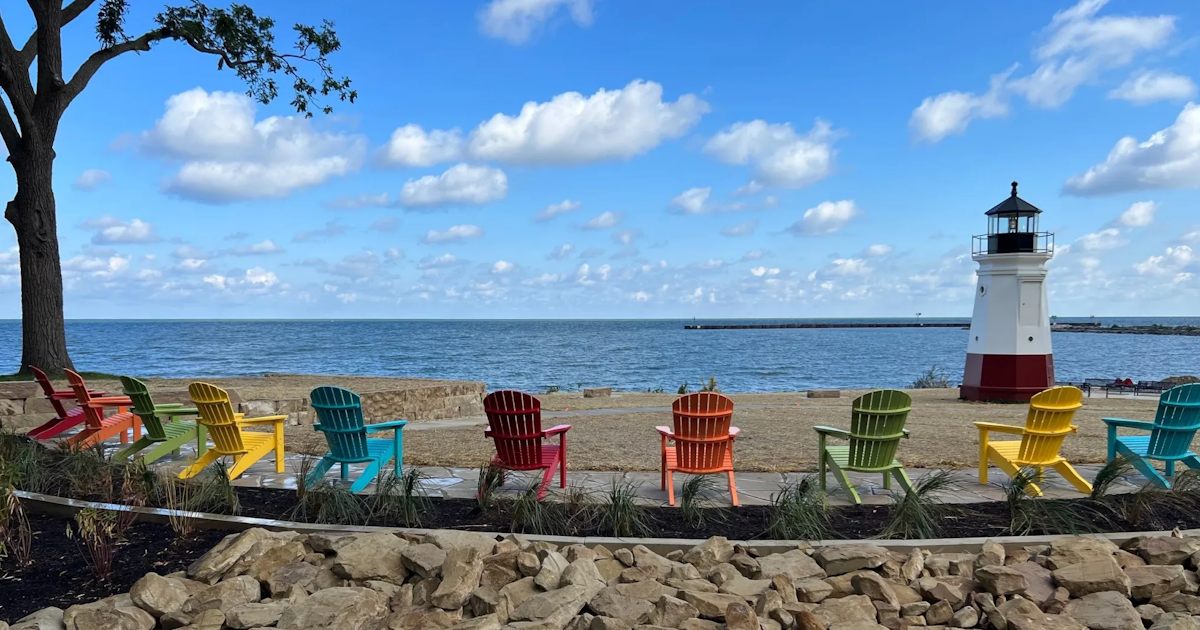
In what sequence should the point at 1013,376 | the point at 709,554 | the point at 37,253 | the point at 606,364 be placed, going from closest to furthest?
the point at 709,554
the point at 37,253
the point at 1013,376
the point at 606,364

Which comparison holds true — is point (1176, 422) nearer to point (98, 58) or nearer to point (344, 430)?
point (344, 430)

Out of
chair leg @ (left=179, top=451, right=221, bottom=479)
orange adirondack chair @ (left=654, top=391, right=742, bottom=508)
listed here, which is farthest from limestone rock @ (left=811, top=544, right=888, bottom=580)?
chair leg @ (left=179, top=451, right=221, bottom=479)

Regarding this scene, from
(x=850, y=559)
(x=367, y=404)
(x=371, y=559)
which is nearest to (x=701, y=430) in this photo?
(x=850, y=559)

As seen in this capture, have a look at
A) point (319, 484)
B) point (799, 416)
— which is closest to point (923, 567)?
point (319, 484)

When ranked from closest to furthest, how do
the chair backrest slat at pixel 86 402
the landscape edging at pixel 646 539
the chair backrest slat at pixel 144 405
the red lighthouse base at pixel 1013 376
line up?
1. the landscape edging at pixel 646 539
2. the chair backrest slat at pixel 144 405
3. the chair backrest slat at pixel 86 402
4. the red lighthouse base at pixel 1013 376

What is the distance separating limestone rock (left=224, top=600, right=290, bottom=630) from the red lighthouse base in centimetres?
1709

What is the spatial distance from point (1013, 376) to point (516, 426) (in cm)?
1525

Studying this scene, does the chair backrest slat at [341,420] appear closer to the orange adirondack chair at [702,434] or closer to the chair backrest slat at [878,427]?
the orange adirondack chair at [702,434]

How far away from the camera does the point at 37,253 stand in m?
12.0

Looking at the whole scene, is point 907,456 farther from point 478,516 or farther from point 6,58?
point 6,58

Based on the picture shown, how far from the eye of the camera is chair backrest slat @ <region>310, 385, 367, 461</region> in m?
5.77

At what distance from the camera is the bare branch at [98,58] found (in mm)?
12257

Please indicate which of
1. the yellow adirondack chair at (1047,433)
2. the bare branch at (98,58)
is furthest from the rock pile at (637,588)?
the bare branch at (98,58)

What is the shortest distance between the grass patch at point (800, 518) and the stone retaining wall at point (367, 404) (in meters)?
6.12
